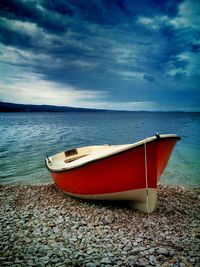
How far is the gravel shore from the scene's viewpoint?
4.56 metres

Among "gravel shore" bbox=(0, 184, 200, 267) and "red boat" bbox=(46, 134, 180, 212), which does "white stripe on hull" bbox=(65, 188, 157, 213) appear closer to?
"red boat" bbox=(46, 134, 180, 212)

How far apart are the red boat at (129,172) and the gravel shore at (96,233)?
1.45 feet

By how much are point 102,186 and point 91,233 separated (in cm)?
168

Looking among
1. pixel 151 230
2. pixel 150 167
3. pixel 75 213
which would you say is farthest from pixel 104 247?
pixel 150 167

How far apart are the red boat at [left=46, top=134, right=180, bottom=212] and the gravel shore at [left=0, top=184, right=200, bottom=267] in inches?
17.4

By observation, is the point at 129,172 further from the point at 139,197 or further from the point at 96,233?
the point at 96,233

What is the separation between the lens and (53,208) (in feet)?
24.0

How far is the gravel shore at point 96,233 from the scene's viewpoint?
15.0 ft

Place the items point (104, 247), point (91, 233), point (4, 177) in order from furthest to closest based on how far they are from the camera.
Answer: point (4, 177), point (91, 233), point (104, 247)

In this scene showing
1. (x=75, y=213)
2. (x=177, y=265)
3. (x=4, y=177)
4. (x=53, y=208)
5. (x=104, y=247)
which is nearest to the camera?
(x=177, y=265)

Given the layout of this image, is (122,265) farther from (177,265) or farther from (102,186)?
(102,186)

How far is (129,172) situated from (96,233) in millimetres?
1886

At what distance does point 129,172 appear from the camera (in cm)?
657

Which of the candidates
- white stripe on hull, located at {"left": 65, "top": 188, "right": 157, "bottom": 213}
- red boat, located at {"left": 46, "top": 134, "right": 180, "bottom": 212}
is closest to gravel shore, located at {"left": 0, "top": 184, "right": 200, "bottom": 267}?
white stripe on hull, located at {"left": 65, "top": 188, "right": 157, "bottom": 213}
